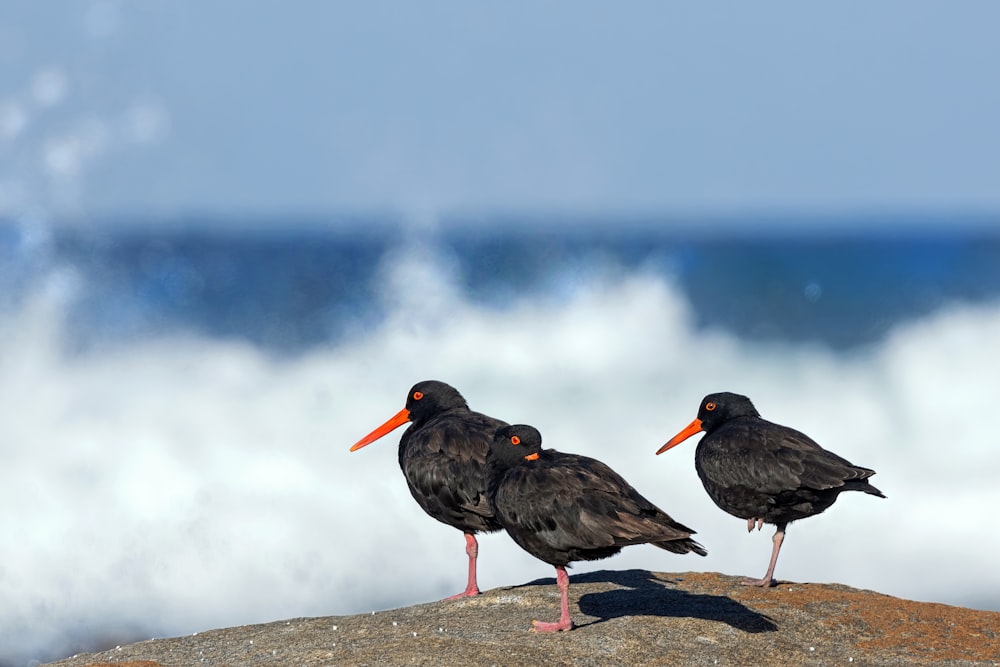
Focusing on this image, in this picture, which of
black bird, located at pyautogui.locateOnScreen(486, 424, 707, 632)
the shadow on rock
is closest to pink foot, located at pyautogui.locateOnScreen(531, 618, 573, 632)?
black bird, located at pyautogui.locateOnScreen(486, 424, 707, 632)

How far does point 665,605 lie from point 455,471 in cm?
295

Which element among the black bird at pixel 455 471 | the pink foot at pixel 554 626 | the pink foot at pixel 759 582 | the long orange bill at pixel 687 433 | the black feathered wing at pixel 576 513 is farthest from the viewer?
the long orange bill at pixel 687 433

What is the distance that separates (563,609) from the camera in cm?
1094

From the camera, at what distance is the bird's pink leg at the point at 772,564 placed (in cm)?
1298

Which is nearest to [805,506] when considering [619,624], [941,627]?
[941,627]

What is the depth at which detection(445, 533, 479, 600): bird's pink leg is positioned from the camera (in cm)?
1291

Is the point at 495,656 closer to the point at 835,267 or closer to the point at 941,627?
the point at 941,627

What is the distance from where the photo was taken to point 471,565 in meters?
13.4

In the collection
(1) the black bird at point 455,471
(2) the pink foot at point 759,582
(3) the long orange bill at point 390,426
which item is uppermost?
(3) the long orange bill at point 390,426

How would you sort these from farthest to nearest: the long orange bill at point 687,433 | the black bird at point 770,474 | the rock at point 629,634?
the long orange bill at point 687,433 < the black bird at point 770,474 < the rock at point 629,634

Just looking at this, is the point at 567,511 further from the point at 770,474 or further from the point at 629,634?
the point at 770,474

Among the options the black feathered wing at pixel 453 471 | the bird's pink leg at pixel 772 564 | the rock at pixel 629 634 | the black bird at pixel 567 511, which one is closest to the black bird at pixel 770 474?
the bird's pink leg at pixel 772 564

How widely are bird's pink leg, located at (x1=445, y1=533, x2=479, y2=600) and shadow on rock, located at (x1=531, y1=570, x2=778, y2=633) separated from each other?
3.66 feet

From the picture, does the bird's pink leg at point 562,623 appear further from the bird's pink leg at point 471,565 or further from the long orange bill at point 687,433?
the long orange bill at point 687,433
